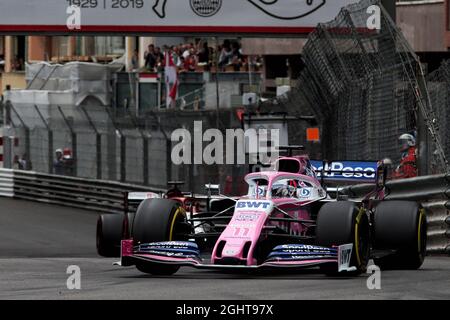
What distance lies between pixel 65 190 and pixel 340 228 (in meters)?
17.1

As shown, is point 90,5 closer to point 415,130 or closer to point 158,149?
point 158,149

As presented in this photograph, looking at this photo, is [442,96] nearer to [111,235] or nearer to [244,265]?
[111,235]

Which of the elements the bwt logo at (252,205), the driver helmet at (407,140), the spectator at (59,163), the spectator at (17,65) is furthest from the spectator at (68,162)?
the spectator at (17,65)

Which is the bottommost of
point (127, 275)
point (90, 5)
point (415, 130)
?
point (127, 275)

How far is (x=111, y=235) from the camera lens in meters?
13.8

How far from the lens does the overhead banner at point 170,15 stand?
72.3 ft

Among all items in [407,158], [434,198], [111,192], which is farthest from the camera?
[111,192]

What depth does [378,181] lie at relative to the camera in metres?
13.9

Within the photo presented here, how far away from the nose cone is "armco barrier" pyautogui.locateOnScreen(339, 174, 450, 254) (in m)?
6.21

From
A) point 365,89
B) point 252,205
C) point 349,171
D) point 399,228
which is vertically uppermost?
point 365,89

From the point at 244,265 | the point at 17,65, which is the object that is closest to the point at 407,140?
the point at 244,265

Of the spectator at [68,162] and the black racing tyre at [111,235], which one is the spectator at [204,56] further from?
the black racing tyre at [111,235]

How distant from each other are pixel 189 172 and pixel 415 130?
708cm
